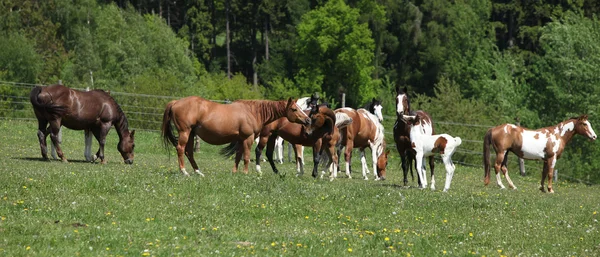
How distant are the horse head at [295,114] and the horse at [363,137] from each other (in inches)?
141

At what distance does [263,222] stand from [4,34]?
54459 millimetres

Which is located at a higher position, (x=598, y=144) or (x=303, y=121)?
(x=303, y=121)

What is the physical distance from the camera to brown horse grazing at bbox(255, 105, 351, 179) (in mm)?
21719

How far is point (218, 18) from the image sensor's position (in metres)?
91.0

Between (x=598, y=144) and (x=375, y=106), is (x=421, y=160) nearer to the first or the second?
(x=375, y=106)

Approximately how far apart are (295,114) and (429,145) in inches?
119

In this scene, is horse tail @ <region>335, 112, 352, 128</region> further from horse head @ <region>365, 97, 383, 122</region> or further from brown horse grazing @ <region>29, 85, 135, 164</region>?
brown horse grazing @ <region>29, 85, 135, 164</region>

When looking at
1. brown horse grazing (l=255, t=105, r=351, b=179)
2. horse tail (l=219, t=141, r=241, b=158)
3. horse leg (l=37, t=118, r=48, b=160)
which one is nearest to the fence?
horse leg (l=37, t=118, r=48, b=160)

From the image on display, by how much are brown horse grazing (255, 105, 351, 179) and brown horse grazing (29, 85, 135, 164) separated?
4246mm

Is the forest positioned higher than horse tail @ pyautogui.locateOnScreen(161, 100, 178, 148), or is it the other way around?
horse tail @ pyautogui.locateOnScreen(161, 100, 178, 148)

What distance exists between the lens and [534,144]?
934 inches

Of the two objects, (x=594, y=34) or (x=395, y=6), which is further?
(x=395, y=6)

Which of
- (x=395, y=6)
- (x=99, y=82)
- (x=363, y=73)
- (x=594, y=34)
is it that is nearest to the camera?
(x=594, y=34)

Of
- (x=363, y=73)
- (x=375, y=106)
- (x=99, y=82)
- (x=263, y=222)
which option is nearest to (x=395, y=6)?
(x=363, y=73)
